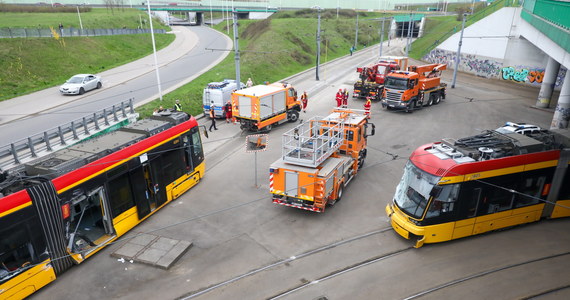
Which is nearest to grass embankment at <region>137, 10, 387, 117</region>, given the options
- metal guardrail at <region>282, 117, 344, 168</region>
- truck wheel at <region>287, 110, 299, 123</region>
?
truck wheel at <region>287, 110, 299, 123</region>

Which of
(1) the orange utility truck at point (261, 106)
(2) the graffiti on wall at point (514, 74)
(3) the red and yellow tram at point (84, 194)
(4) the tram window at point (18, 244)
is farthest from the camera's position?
(2) the graffiti on wall at point (514, 74)

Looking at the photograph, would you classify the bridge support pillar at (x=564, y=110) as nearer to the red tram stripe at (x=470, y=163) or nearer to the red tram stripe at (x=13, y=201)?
the red tram stripe at (x=470, y=163)

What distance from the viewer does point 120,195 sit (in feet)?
38.3

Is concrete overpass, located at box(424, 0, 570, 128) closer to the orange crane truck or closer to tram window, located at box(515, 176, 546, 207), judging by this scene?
tram window, located at box(515, 176, 546, 207)

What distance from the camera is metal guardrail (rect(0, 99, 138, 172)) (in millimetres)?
13086

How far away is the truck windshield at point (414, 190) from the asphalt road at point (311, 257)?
125cm

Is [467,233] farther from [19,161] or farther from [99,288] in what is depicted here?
[19,161]

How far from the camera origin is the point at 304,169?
12836 millimetres

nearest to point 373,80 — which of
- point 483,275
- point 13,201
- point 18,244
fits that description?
point 483,275

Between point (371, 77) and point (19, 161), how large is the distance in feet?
88.7

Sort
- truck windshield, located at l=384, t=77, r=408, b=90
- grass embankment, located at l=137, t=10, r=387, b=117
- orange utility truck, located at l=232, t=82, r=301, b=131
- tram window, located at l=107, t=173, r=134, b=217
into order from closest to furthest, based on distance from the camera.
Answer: tram window, located at l=107, t=173, r=134, b=217 < orange utility truck, located at l=232, t=82, r=301, b=131 < truck windshield, located at l=384, t=77, r=408, b=90 < grass embankment, located at l=137, t=10, r=387, b=117

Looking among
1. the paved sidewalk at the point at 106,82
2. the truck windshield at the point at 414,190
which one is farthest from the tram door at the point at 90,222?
the paved sidewalk at the point at 106,82

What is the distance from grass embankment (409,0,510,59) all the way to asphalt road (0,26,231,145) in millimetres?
30209

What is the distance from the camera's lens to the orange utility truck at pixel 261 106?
21.7 metres
